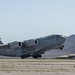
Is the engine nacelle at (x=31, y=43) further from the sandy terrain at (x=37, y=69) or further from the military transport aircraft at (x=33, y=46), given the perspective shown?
the sandy terrain at (x=37, y=69)

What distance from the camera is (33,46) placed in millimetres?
85125

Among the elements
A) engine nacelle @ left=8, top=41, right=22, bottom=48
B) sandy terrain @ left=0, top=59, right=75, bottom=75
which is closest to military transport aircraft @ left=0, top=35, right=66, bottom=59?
engine nacelle @ left=8, top=41, right=22, bottom=48

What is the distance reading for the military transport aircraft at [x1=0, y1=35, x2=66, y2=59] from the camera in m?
83.2

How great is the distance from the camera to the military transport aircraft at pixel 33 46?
83.2 meters

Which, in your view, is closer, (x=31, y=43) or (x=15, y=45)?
(x=31, y=43)

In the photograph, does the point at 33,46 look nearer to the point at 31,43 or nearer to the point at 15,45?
the point at 31,43

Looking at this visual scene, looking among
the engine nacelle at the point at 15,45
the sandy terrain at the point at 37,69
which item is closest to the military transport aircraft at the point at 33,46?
the engine nacelle at the point at 15,45

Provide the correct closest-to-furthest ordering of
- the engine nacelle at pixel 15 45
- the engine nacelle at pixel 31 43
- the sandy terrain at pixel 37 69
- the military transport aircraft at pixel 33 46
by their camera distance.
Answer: the sandy terrain at pixel 37 69 → the military transport aircraft at pixel 33 46 → the engine nacelle at pixel 31 43 → the engine nacelle at pixel 15 45

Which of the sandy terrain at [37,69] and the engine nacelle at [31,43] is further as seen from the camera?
the engine nacelle at [31,43]

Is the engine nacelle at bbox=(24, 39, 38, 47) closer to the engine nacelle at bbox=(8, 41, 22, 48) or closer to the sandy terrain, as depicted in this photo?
the engine nacelle at bbox=(8, 41, 22, 48)

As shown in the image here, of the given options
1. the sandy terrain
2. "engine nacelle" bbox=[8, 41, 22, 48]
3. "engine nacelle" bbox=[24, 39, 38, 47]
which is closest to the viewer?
the sandy terrain

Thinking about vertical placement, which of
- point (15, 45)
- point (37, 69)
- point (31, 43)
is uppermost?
point (31, 43)

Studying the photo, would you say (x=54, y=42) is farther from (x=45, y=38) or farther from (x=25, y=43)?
(x=25, y=43)

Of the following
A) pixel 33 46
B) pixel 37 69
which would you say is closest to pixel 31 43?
pixel 33 46
